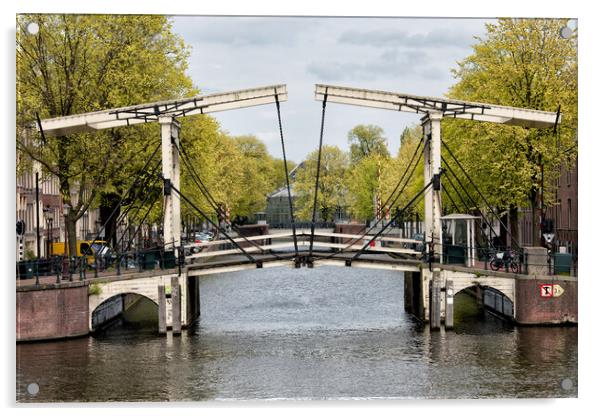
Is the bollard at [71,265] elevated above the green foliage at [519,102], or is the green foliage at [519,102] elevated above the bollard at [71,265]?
the green foliage at [519,102]

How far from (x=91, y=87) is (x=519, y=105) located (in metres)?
16.1

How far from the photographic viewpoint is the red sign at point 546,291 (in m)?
33.5

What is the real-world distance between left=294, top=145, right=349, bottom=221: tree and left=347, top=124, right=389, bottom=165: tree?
625 cm

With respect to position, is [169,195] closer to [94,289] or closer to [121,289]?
[121,289]

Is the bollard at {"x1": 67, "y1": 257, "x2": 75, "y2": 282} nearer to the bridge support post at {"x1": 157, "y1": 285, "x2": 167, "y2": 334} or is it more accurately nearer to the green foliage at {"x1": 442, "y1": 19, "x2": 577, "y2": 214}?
the bridge support post at {"x1": 157, "y1": 285, "x2": 167, "y2": 334}

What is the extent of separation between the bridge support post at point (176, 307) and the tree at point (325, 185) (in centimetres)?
7149

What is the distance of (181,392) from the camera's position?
82.2 ft

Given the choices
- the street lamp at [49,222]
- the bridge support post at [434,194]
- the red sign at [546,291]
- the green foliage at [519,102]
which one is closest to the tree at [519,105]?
the green foliage at [519,102]

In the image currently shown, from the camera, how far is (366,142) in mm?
101375

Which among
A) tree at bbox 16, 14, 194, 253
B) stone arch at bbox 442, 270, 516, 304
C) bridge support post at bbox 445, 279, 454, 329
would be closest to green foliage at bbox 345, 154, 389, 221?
tree at bbox 16, 14, 194, 253

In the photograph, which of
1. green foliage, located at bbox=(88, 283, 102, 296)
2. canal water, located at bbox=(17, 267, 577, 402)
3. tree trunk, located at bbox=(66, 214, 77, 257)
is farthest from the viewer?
tree trunk, located at bbox=(66, 214, 77, 257)

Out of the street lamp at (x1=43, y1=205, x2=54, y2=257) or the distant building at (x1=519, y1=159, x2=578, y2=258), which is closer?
the distant building at (x1=519, y1=159, x2=578, y2=258)

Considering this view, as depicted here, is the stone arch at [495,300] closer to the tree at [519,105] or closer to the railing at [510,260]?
the railing at [510,260]

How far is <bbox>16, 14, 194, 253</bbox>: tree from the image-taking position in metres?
35.2
